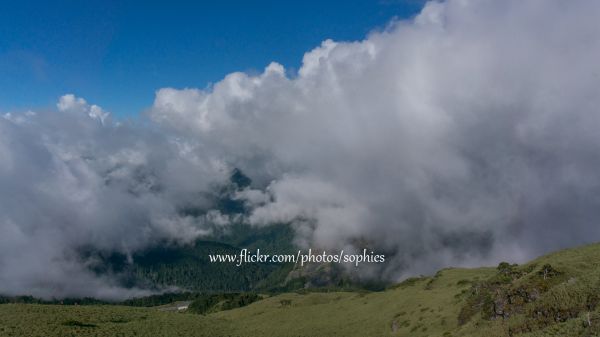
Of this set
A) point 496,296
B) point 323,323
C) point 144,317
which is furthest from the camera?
point 323,323

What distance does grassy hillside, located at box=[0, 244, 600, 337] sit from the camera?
79062mm

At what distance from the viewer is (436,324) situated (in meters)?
136

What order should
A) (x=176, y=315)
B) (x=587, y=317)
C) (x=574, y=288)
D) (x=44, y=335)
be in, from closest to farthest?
(x=587, y=317)
(x=574, y=288)
(x=44, y=335)
(x=176, y=315)

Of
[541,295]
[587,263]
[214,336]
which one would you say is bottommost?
[214,336]

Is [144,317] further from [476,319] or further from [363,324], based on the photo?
[476,319]

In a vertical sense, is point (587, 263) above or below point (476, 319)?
above

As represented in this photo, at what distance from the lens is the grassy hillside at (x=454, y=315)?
79062 millimetres

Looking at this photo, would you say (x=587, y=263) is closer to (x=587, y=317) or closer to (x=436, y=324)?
(x=436, y=324)

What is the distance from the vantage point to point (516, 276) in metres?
128

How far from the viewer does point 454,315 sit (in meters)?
135

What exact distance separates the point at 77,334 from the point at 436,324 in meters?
104

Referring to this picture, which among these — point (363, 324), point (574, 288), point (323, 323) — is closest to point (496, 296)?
point (574, 288)

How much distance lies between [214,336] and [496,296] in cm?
8836

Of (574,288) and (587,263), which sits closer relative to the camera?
(574,288)
